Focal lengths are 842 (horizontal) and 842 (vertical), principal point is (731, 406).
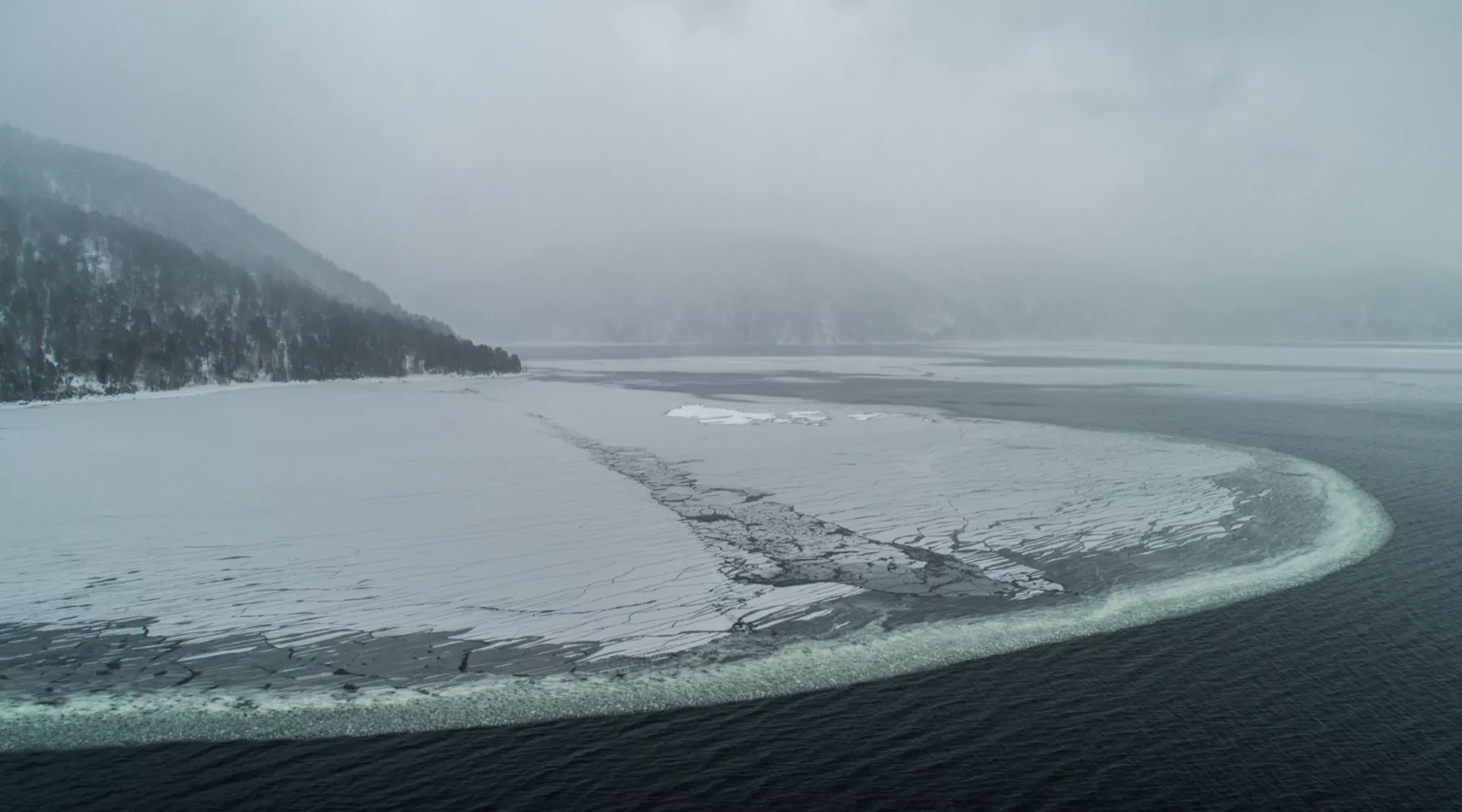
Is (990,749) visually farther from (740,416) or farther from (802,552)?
(740,416)

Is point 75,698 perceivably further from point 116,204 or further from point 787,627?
point 116,204

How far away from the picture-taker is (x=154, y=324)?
58.8 metres

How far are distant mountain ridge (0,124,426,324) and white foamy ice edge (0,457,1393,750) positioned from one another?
9938cm

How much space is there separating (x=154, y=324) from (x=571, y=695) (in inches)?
2493

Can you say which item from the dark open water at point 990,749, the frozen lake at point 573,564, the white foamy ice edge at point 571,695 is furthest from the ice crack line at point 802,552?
the dark open water at point 990,749

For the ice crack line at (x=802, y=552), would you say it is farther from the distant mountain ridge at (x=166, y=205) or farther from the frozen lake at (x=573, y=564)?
the distant mountain ridge at (x=166, y=205)

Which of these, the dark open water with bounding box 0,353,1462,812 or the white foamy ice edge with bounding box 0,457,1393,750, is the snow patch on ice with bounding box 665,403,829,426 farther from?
the dark open water with bounding box 0,353,1462,812

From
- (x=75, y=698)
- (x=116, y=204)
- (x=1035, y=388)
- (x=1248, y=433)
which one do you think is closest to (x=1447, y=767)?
(x=75, y=698)

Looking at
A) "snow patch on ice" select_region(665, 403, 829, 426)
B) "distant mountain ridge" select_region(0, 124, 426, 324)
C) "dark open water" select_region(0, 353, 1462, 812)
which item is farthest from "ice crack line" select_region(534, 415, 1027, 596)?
"distant mountain ridge" select_region(0, 124, 426, 324)

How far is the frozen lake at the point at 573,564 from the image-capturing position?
31.4 feet

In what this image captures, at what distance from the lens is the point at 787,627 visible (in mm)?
11172

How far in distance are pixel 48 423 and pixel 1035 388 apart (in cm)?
4508

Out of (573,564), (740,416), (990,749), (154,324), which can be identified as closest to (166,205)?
(154,324)

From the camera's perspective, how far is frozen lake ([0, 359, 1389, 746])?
9570mm
